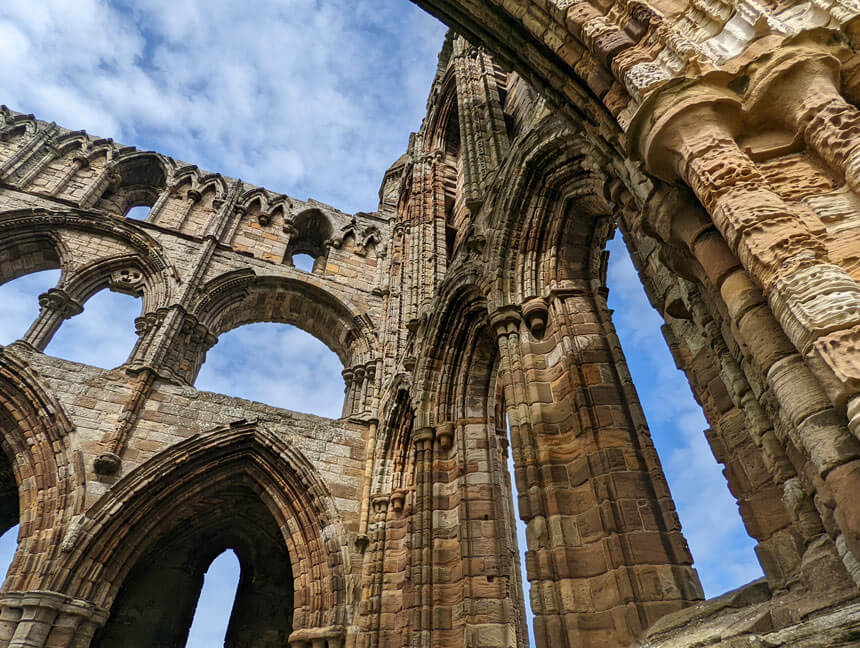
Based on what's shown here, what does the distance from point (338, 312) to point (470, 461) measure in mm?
7097

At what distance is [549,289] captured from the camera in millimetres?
5590

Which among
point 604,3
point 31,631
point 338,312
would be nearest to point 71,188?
point 338,312

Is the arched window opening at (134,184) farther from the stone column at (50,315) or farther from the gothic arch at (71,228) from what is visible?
the stone column at (50,315)

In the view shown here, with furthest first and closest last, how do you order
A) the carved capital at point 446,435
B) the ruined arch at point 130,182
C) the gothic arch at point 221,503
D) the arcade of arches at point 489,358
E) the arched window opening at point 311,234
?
the arched window opening at point 311,234 → the ruined arch at point 130,182 → the gothic arch at point 221,503 → the carved capital at point 446,435 → the arcade of arches at point 489,358

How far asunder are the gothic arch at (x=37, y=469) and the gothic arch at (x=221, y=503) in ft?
0.97

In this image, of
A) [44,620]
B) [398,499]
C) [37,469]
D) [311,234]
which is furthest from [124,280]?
[398,499]

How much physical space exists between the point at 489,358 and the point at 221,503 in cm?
625

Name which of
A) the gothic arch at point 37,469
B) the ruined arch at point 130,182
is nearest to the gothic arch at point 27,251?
the ruined arch at point 130,182

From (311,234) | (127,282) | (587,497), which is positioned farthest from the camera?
(311,234)

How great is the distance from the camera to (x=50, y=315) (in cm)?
989

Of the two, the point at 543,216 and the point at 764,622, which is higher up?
the point at 543,216

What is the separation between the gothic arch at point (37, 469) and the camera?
702cm

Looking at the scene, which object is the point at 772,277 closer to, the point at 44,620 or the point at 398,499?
the point at 398,499

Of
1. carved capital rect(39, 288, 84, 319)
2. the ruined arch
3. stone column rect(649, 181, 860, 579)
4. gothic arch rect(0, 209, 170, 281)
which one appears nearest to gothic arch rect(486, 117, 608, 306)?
stone column rect(649, 181, 860, 579)
